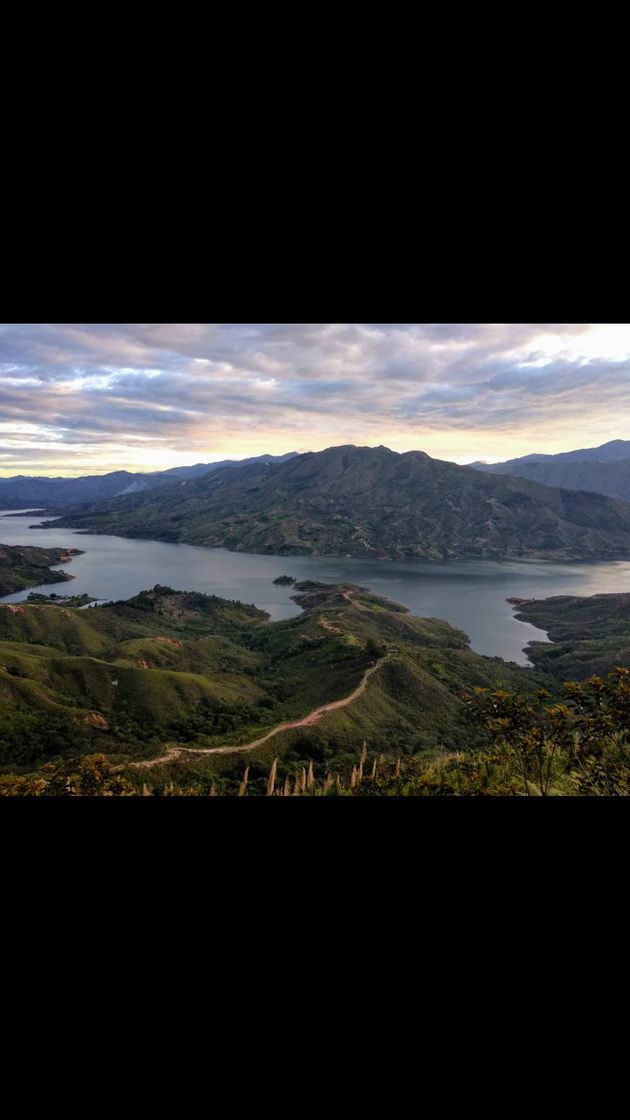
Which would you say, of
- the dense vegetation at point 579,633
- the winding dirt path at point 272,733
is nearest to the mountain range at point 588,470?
the dense vegetation at point 579,633

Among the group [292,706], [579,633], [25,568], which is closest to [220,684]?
[292,706]

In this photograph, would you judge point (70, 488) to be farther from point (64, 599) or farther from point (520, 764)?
point (520, 764)

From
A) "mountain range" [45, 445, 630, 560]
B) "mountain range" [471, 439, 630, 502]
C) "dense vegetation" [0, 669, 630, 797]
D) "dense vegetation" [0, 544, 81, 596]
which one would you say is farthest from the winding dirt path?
"mountain range" [471, 439, 630, 502]

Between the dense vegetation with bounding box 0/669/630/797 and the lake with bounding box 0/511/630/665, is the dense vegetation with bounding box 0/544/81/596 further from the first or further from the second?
the dense vegetation with bounding box 0/669/630/797

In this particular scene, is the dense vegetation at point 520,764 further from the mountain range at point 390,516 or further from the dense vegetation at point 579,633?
the mountain range at point 390,516
